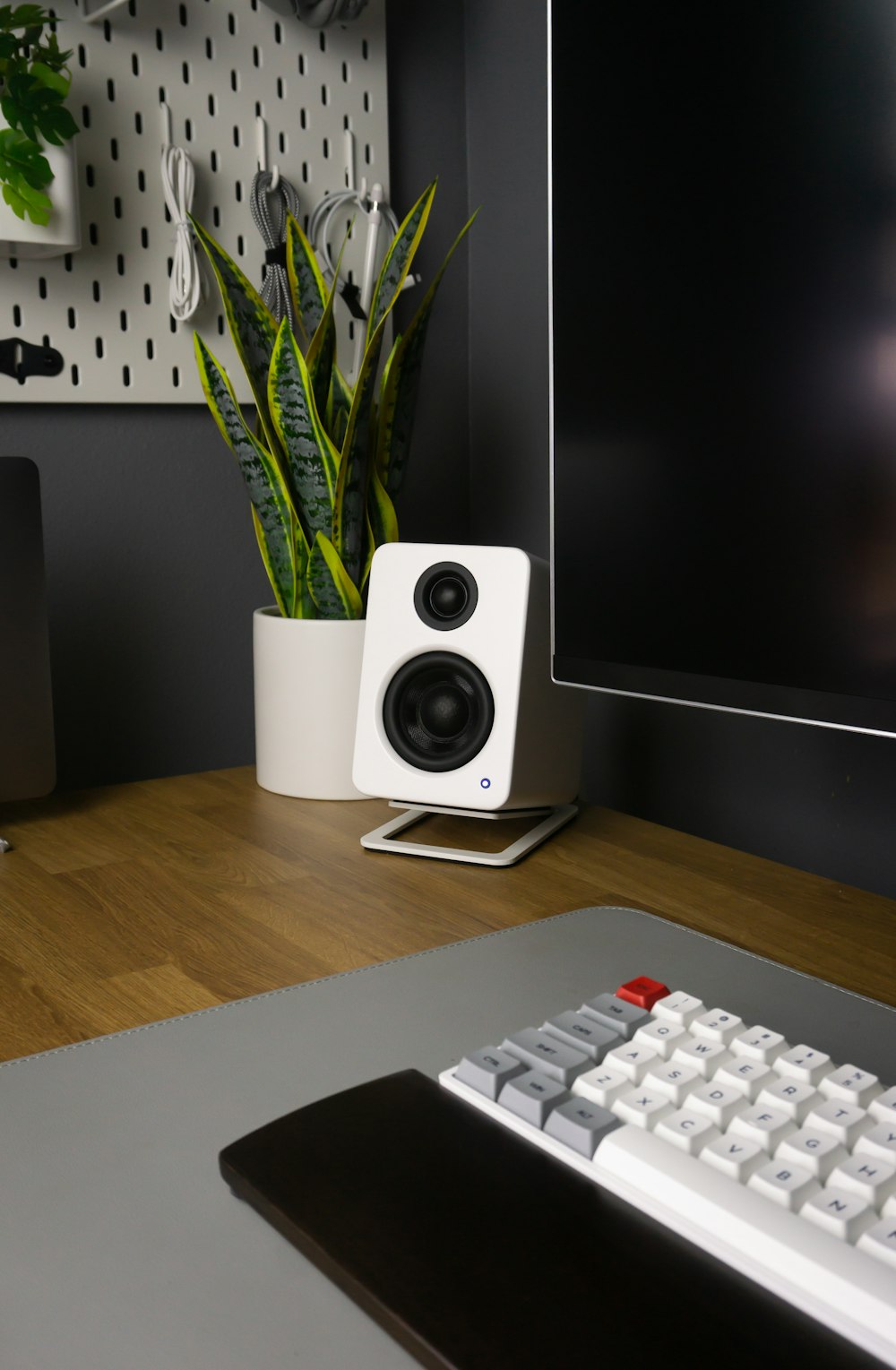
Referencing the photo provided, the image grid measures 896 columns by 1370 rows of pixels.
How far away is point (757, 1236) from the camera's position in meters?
0.34

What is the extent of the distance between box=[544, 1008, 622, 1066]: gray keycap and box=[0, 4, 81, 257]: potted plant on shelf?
0.75 m

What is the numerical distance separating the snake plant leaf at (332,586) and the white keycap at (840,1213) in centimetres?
67

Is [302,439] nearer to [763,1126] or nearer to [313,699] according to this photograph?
[313,699]

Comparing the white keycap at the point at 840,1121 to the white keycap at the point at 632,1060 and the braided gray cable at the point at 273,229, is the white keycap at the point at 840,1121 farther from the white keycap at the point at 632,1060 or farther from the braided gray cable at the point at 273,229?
the braided gray cable at the point at 273,229

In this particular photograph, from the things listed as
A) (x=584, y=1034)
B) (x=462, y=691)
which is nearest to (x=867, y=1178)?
(x=584, y=1034)

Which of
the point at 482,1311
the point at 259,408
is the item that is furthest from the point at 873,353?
the point at 259,408

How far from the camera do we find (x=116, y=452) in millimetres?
1072

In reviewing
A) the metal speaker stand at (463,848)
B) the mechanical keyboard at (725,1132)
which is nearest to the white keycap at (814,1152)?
the mechanical keyboard at (725,1132)

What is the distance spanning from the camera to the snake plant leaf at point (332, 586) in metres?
0.94

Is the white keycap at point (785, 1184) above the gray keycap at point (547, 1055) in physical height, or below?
below

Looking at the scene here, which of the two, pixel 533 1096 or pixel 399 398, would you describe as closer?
pixel 533 1096

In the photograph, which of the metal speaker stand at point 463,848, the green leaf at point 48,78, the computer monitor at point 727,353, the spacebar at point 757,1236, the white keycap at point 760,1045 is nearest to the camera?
the spacebar at point 757,1236

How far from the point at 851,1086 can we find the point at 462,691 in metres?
0.49

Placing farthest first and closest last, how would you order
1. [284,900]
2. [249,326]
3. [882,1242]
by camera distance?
[249,326]
[284,900]
[882,1242]
